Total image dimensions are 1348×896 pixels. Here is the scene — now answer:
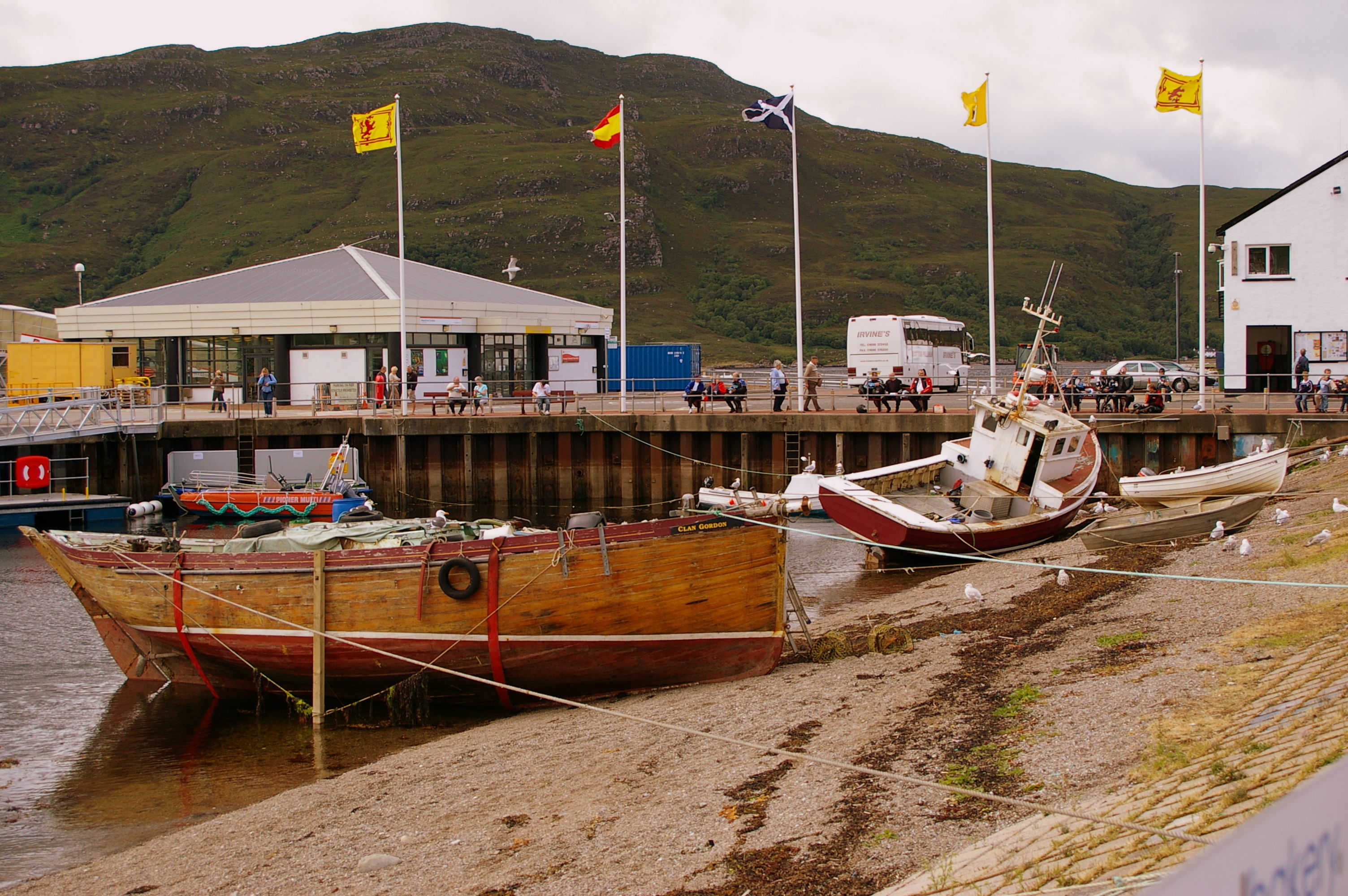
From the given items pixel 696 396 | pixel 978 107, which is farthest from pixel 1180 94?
pixel 696 396

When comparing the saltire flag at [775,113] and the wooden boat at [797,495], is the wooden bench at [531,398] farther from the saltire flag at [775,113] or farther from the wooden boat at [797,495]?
the saltire flag at [775,113]

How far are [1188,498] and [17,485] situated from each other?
3214 cm

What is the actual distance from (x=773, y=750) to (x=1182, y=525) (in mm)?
14369

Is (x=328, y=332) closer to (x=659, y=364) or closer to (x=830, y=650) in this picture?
(x=659, y=364)

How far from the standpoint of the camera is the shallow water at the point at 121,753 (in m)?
11.0

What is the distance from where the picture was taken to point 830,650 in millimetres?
14383

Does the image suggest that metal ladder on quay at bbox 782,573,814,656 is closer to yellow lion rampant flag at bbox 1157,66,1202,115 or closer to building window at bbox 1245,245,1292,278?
yellow lion rampant flag at bbox 1157,66,1202,115

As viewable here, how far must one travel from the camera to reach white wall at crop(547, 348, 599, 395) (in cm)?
4747

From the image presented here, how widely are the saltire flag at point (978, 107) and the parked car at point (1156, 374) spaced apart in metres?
9.42

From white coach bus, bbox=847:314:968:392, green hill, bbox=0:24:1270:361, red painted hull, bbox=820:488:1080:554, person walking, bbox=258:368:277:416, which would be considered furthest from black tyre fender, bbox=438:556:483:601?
green hill, bbox=0:24:1270:361

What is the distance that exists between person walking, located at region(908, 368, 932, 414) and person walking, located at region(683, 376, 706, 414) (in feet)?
21.3

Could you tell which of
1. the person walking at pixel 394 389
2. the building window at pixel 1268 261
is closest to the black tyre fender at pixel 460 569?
the person walking at pixel 394 389

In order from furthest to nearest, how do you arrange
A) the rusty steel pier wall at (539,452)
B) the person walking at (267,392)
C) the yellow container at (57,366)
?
the yellow container at (57,366) < the person walking at (267,392) < the rusty steel pier wall at (539,452)

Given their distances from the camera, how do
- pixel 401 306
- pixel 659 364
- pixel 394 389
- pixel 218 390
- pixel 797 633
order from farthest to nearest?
pixel 659 364
pixel 218 390
pixel 401 306
pixel 394 389
pixel 797 633
